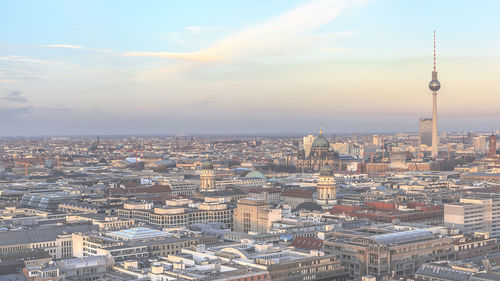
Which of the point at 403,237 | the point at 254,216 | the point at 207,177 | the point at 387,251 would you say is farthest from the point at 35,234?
the point at 207,177

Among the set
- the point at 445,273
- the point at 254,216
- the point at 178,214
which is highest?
the point at 178,214

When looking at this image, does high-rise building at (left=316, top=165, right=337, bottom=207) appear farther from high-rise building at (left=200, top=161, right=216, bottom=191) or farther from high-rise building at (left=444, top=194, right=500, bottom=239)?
high-rise building at (left=200, top=161, right=216, bottom=191)

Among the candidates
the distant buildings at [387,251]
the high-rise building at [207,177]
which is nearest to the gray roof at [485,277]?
the distant buildings at [387,251]

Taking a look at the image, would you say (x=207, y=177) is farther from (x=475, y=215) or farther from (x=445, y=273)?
(x=445, y=273)

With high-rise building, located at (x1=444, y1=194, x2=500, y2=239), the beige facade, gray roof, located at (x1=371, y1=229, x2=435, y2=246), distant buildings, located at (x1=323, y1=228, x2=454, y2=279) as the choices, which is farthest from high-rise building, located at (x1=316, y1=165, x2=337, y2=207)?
distant buildings, located at (x1=323, y1=228, x2=454, y2=279)

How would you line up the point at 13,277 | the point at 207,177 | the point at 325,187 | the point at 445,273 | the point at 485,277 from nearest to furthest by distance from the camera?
the point at 485,277 < the point at 445,273 < the point at 13,277 < the point at 325,187 < the point at 207,177

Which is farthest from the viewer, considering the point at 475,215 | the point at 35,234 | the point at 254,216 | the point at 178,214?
the point at 178,214

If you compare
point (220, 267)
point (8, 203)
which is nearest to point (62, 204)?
point (8, 203)
